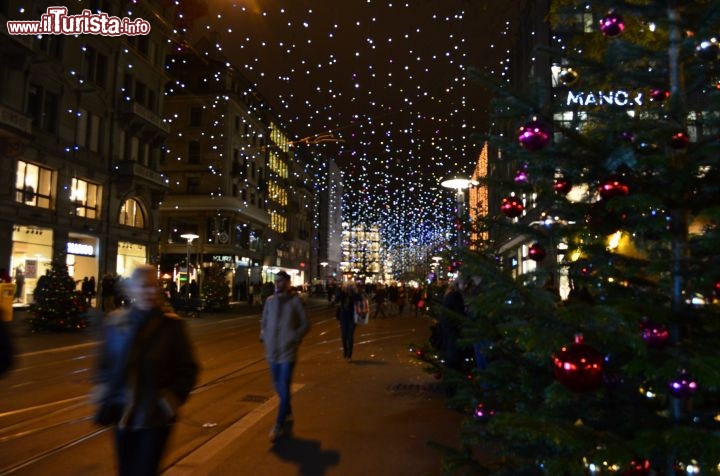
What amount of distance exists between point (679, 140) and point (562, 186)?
57cm

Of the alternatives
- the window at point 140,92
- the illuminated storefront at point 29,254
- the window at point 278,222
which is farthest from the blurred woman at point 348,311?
the window at point 278,222

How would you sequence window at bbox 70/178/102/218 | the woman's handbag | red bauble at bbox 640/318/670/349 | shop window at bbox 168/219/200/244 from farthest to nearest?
1. shop window at bbox 168/219/200/244
2. window at bbox 70/178/102/218
3. the woman's handbag
4. red bauble at bbox 640/318/670/349

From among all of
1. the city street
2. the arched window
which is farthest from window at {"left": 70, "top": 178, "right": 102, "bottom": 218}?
the city street

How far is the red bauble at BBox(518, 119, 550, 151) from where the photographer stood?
303 centimetres

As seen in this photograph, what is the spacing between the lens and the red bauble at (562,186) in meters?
3.13

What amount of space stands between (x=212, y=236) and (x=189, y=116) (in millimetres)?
10312

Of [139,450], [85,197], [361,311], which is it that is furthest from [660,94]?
[85,197]

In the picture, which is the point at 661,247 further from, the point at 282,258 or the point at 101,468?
the point at 282,258

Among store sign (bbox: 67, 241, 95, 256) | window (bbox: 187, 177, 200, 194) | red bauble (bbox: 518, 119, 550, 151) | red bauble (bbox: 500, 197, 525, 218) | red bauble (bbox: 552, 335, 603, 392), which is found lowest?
red bauble (bbox: 552, 335, 603, 392)

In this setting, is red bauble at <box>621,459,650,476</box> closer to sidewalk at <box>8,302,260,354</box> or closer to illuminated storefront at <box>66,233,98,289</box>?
sidewalk at <box>8,302,260,354</box>

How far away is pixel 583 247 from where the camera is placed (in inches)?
125

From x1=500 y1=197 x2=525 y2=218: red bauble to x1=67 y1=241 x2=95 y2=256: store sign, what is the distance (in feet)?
100

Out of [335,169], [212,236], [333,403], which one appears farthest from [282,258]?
[333,403]

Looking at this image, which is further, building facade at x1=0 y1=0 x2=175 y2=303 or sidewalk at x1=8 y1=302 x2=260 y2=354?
building facade at x1=0 y1=0 x2=175 y2=303
